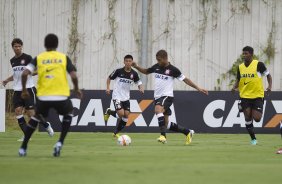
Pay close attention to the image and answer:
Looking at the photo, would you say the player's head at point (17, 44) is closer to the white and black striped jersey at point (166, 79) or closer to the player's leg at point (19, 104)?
the player's leg at point (19, 104)

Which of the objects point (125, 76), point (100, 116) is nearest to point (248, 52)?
point (125, 76)

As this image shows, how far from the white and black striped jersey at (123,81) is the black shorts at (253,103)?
4058 mm

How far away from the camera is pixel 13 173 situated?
36.3ft

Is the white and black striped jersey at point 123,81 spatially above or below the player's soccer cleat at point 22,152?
above

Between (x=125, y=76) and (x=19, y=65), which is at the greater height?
(x=19, y=65)

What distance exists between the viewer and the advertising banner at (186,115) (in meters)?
27.2

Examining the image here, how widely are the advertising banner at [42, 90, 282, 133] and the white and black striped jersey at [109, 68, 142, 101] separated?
14.3 feet

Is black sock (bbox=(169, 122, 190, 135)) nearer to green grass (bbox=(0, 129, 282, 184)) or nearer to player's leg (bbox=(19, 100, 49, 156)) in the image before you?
green grass (bbox=(0, 129, 282, 184))

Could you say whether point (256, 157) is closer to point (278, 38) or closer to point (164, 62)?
point (164, 62)

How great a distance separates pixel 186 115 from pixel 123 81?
503 cm

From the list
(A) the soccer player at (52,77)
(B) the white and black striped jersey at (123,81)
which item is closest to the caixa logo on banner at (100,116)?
(B) the white and black striped jersey at (123,81)

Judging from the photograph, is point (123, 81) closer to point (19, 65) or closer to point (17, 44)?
point (19, 65)

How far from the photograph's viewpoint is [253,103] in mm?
19797

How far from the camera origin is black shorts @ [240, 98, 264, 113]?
1969cm
